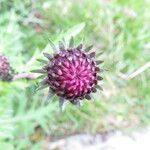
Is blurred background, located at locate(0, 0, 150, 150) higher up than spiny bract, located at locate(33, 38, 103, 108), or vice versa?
blurred background, located at locate(0, 0, 150, 150)

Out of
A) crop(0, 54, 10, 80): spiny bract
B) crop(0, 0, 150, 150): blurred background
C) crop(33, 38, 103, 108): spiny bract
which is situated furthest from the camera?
crop(0, 0, 150, 150): blurred background

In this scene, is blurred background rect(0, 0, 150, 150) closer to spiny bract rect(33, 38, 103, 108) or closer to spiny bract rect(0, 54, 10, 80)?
spiny bract rect(0, 54, 10, 80)

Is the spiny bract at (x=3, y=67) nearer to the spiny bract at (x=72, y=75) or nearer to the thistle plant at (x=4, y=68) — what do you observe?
the thistle plant at (x=4, y=68)

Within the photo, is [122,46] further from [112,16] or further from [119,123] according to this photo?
[119,123]

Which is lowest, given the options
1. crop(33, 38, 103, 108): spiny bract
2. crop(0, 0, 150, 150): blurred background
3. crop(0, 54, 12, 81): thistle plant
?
crop(33, 38, 103, 108): spiny bract

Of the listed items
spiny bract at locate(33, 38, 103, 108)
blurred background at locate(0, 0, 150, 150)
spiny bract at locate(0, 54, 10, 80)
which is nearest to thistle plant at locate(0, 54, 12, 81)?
spiny bract at locate(0, 54, 10, 80)

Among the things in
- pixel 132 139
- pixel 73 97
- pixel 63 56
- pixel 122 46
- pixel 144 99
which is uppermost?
pixel 122 46

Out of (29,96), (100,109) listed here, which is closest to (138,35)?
(100,109)
